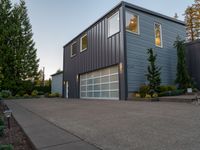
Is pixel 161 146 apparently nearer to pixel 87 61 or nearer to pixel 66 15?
pixel 87 61

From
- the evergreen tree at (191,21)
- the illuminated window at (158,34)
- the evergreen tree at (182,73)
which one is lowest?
the evergreen tree at (182,73)

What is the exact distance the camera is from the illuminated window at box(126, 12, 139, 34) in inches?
379

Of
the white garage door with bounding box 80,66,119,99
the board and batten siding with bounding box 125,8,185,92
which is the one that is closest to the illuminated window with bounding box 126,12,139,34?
the board and batten siding with bounding box 125,8,185,92

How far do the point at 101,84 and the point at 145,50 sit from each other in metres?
3.48

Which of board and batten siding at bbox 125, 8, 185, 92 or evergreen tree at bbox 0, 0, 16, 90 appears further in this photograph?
evergreen tree at bbox 0, 0, 16, 90

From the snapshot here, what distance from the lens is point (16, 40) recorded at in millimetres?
19578

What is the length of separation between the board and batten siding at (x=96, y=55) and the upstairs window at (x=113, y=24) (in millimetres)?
240

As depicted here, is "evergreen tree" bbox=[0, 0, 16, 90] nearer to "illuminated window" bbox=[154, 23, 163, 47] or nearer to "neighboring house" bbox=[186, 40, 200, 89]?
"illuminated window" bbox=[154, 23, 163, 47]

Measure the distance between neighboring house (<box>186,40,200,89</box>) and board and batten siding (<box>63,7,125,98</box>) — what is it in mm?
4802

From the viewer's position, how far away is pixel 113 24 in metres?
10.3

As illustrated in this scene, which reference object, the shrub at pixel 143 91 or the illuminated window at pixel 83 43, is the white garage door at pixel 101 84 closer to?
the shrub at pixel 143 91

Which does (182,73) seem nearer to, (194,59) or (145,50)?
(194,59)

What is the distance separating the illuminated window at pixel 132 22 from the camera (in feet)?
31.6

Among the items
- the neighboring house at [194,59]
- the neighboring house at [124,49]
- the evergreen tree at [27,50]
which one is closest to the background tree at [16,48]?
the evergreen tree at [27,50]
